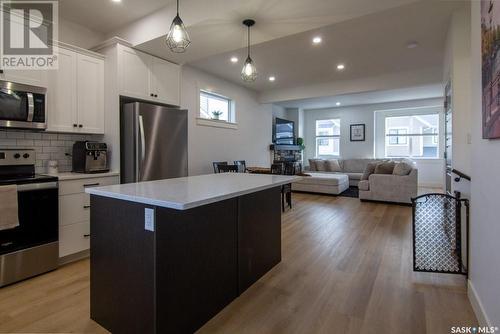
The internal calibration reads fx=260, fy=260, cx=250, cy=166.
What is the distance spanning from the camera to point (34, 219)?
2.43m

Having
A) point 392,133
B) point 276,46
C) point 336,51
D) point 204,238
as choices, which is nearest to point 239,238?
point 204,238

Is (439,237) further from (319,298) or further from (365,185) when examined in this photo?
(365,185)

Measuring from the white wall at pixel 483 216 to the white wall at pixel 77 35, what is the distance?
4087mm

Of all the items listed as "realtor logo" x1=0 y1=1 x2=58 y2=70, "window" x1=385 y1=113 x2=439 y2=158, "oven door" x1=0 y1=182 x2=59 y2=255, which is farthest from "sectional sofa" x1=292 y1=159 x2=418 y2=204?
"realtor logo" x1=0 y1=1 x2=58 y2=70

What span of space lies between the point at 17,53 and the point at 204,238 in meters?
2.66

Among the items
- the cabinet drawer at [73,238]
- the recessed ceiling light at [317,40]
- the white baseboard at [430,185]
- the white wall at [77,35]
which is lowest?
the cabinet drawer at [73,238]

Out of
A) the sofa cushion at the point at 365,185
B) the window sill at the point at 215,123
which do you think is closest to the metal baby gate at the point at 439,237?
the sofa cushion at the point at 365,185

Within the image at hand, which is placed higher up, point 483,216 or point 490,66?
point 490,66

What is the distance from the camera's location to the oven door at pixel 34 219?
90.7 inches

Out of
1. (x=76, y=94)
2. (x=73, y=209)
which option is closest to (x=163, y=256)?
(x=73, y=209)

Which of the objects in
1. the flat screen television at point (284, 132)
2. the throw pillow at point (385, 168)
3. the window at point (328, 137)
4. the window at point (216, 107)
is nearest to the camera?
the window at point (216, 107)

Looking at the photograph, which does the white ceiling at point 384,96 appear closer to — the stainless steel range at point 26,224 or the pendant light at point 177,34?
the pendant light at point 177,34

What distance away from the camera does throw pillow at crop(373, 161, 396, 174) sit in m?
5.73

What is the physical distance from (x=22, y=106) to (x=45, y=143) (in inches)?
25.4
